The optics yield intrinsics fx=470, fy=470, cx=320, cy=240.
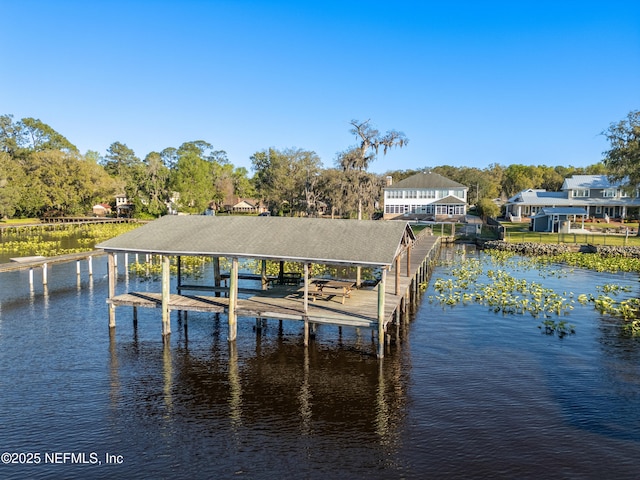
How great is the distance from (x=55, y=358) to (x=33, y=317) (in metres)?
7.47

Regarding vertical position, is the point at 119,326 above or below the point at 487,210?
below

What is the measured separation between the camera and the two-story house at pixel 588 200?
7212 centimetres

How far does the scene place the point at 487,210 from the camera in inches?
3056

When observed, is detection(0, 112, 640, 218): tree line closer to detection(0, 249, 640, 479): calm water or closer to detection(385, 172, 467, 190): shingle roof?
detection(385, 172, 467, 190): shingle roof

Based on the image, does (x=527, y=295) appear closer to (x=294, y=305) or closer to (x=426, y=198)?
(x=294, y=305)

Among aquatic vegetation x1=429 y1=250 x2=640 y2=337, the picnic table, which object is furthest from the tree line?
the picnic table

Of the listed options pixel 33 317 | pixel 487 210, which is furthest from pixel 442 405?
pixel 487 210

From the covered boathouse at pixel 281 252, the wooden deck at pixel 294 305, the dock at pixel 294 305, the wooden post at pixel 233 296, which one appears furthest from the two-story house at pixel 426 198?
the wooden post at pixel 233 296

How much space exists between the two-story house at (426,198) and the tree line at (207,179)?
3.74 meters

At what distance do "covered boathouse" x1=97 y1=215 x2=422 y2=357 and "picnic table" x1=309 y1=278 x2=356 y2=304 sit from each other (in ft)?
0.24

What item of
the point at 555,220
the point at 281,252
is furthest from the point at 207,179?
the point at 281,252

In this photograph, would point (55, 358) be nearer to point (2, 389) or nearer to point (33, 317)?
point (2, 389)

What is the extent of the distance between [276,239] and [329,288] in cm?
374

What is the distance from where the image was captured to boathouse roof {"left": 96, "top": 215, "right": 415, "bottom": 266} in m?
18.2
